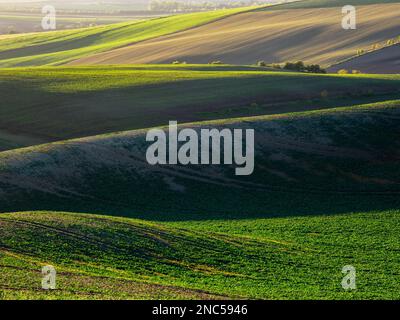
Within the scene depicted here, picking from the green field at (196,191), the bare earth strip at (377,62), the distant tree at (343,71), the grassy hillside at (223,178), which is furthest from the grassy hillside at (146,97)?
the bare earth strip at (377,62)

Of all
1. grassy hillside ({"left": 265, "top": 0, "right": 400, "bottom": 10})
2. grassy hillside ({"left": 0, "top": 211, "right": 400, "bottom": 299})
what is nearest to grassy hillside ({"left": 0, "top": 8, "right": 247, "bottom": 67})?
grassy hillside ({"left": 265, "top": 0, "right": 400, "bottom": 10})

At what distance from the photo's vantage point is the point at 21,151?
5331 centimetres

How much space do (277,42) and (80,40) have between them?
55283 millimetres

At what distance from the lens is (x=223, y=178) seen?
51625 millimetres

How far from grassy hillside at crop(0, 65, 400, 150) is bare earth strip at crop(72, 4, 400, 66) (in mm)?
24840

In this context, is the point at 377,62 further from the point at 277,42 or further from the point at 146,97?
the point at 146,97

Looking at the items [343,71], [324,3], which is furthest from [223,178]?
[324,3]

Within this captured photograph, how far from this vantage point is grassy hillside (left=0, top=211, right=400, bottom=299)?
92.2 ft

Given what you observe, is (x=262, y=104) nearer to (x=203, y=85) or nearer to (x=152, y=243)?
(x=203, y=85)

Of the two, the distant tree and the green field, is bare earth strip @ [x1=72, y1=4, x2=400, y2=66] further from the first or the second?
the green field

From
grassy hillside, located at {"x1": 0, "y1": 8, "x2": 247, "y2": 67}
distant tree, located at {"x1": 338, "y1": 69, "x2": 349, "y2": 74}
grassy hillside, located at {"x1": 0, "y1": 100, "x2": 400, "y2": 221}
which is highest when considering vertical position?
grassy hillside, located at {"x1": 0, "y1": 8, "x2": 247, "y2": 67}

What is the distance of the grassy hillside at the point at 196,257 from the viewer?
28094mm
